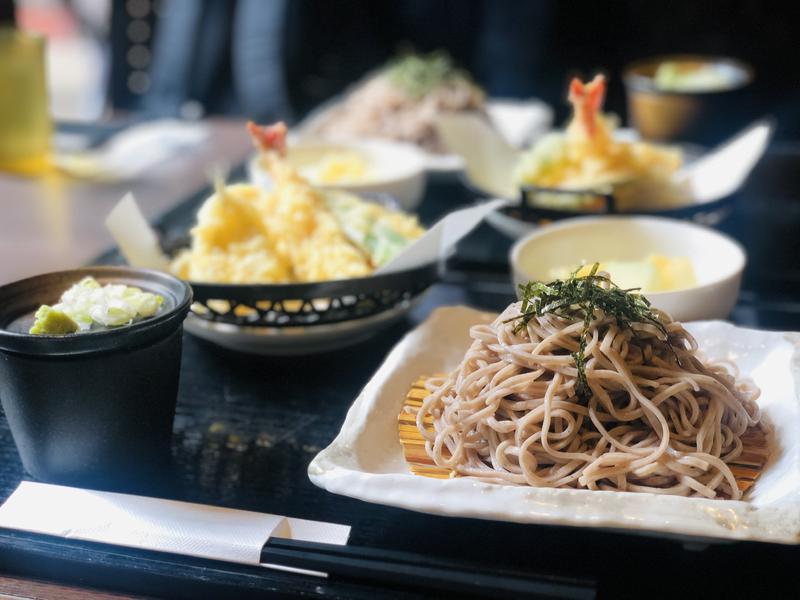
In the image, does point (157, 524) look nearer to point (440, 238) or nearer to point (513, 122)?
point (440, 238)

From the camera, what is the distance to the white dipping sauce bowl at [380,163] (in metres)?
2.75

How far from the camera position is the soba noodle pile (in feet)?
4.55

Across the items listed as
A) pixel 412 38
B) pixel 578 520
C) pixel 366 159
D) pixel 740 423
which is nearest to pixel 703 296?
pixel 740 423

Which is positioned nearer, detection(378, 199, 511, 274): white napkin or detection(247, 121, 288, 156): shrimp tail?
detection(378, 199, 511, 274): white napkin

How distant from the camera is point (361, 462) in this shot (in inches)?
56.6

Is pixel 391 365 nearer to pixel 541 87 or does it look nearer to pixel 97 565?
pixel 97 565

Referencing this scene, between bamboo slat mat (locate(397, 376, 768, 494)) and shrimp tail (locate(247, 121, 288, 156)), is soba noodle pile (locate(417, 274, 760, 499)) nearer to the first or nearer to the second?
bamboo slat mat (locate(397, 376, 768, 494))

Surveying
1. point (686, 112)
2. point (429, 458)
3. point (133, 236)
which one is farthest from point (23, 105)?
point (429, 458)

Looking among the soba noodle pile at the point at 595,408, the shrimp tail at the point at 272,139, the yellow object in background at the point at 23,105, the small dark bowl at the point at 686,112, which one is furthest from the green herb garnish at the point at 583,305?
the yellow object in background at the point at 23,105

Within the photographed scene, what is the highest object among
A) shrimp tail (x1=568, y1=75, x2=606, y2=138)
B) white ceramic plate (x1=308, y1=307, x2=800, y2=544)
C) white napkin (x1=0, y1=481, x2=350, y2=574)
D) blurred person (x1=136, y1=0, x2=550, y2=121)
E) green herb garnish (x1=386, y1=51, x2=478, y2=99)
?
shrimp tail (x1=568, y1=75, x2=606, y2=138)

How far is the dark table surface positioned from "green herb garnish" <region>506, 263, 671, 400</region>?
0.89ft

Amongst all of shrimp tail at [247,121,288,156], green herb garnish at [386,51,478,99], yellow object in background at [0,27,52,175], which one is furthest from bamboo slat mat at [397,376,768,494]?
yellow object in background at [0,27,52,175]

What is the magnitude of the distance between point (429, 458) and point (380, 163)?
5.87ft

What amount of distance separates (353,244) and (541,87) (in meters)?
3.99
